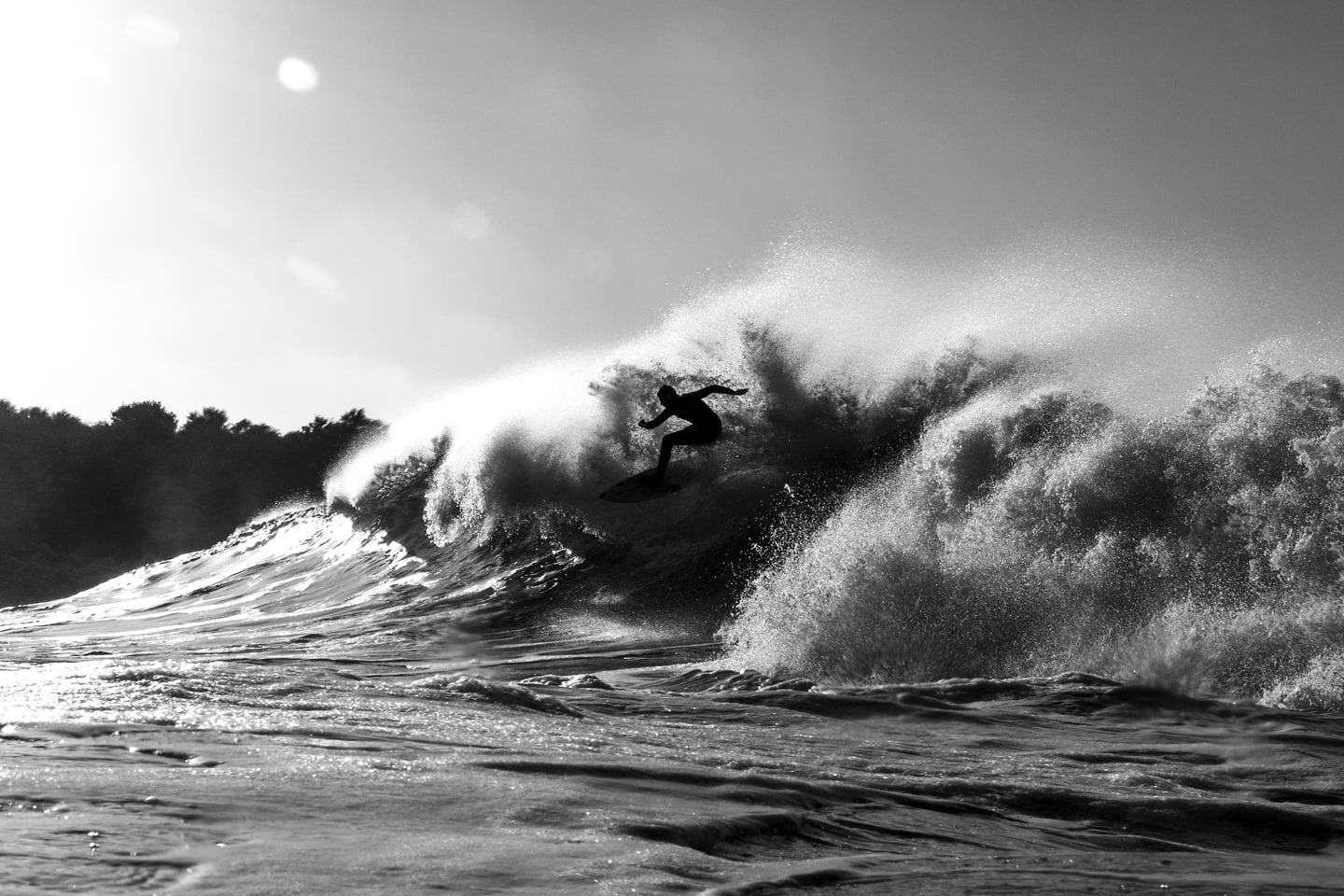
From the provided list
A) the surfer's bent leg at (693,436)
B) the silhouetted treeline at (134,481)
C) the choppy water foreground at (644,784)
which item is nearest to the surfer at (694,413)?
the surfer's bent leg at (693,436)

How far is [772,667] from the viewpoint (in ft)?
28.5

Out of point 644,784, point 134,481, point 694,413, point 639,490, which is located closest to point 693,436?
point 694,413

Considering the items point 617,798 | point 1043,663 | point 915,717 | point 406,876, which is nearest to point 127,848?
point 406,876

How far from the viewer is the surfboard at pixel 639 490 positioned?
45.9ft

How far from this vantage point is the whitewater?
3176 millimetres

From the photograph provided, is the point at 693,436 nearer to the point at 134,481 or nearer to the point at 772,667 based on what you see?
the point at 772,667

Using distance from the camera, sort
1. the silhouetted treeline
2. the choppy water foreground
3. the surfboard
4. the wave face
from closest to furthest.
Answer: the choppy water foreground < the wave face < the surfboard < the silhouetted treeline

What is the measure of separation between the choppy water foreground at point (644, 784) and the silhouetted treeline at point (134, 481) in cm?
3723

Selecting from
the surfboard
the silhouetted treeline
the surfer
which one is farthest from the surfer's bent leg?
the silhouetted treeline

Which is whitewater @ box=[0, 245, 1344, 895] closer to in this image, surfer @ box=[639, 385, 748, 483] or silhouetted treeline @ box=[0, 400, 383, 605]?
surfer @ box=[639, 385, 748, 483]

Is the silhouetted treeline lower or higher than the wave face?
higher

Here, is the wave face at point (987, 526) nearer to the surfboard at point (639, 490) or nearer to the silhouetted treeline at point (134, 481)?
the surfboard at point (639, 490)

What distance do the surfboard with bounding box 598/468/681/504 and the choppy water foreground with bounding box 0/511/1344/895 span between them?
513cm

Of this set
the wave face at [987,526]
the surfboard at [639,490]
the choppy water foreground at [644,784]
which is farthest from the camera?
the surfboard at [639,490]
